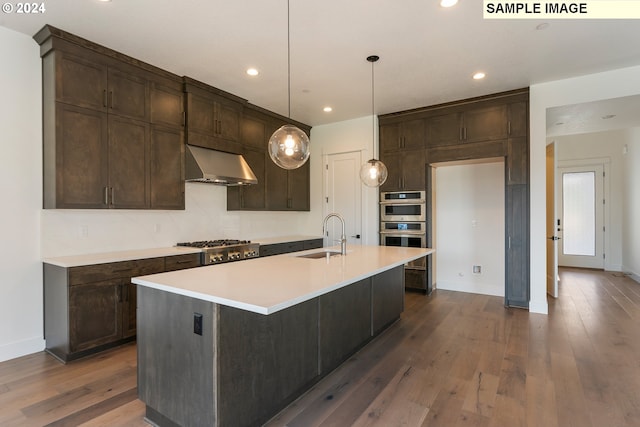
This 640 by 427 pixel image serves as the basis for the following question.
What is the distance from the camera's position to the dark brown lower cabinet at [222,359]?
65.9 inches

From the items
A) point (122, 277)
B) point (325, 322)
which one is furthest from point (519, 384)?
point (122, 277)

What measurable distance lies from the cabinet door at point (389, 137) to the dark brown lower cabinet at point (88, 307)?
3.87 metres

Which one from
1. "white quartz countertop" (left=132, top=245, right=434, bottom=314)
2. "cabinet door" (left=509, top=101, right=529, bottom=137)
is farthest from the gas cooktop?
"cabinet door" (left=509, top=101, right=529, bottom=137)

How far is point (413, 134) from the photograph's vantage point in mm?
5152

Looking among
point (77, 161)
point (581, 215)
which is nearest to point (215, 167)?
point (77, 161)

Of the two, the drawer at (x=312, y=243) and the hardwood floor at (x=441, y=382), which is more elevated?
the drawer at (x=312, y=243)

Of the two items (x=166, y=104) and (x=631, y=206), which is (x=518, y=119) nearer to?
(x=631, y=206)

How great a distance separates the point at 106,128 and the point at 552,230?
5948mm

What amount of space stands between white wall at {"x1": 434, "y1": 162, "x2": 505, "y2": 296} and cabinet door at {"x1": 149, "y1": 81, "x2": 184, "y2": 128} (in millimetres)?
3997

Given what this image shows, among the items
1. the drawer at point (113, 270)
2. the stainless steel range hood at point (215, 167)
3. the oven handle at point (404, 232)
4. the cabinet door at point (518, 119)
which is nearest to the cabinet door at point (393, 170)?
the oven handle at point (404, 232)

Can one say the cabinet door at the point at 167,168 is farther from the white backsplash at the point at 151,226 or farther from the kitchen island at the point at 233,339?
the kitchen island at the point at 233,339

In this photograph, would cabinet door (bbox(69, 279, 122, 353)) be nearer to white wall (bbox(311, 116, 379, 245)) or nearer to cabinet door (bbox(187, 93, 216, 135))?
cabinet door (bbox(187, 93, 216, 135))

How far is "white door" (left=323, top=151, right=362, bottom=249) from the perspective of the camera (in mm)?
5686

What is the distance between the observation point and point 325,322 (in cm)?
242
